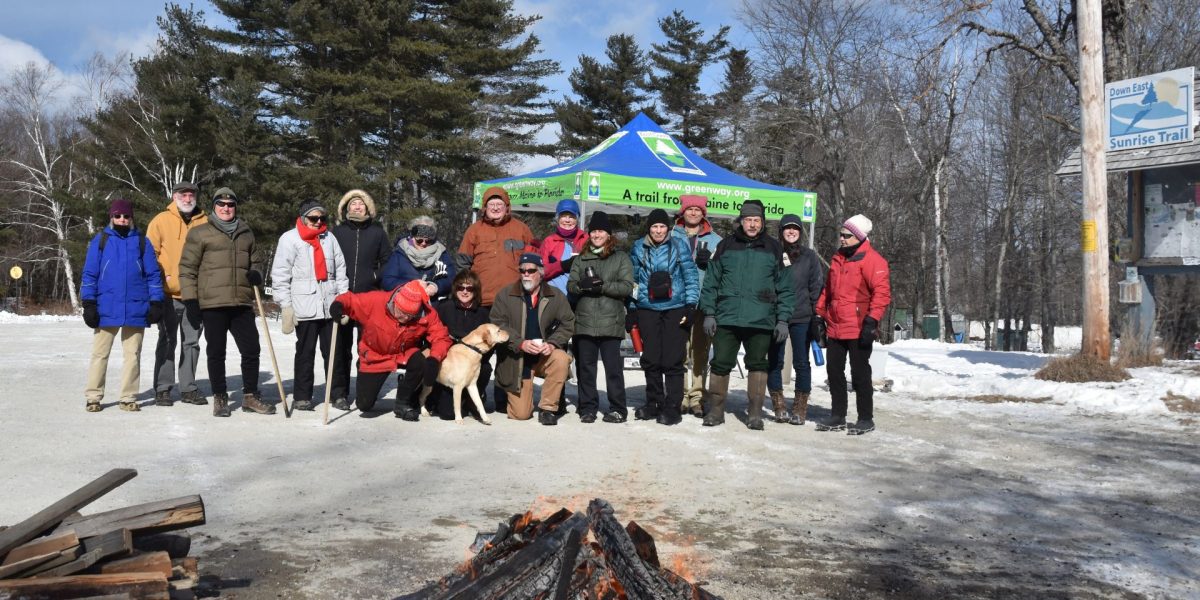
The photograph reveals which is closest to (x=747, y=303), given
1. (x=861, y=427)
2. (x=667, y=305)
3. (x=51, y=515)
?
(x=667, y=305)

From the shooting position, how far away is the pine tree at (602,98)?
36062 millimetres

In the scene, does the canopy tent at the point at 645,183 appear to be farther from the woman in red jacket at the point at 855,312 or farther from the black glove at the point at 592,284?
the woman in red jacket at the point at 855,312

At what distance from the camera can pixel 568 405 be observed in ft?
30.0

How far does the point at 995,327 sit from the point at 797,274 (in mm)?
28364

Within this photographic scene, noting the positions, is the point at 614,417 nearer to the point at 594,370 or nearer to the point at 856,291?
the point at 594,370

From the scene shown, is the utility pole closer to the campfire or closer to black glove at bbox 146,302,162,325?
the campfire

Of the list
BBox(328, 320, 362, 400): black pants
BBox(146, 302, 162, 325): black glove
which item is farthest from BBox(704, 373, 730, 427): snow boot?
BBox(146, 302, 162, 325): black glove

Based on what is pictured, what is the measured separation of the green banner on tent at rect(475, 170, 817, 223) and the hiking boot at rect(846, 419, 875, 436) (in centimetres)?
600

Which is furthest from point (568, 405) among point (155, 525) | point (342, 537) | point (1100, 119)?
point (1100, 119)

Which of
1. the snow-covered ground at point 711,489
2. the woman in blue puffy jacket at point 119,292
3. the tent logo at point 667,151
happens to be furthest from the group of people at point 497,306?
the tent logo at point 667,151

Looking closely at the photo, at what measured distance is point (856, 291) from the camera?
7.52m

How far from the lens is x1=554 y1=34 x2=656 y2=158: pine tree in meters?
36.1

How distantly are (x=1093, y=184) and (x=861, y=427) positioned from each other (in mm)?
5422

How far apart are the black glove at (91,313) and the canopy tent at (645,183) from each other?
23.1ft
